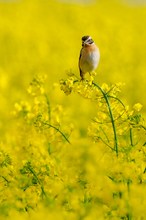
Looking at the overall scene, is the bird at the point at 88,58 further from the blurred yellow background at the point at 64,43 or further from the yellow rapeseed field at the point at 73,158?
the blurred yellow background at the point at 64,43

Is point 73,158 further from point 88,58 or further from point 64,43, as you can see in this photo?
point 64,43

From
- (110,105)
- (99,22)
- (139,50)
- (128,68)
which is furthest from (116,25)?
(110,105)

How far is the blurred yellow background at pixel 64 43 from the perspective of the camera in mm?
13188

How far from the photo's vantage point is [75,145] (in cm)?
656

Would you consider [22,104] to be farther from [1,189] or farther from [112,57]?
[112,57]

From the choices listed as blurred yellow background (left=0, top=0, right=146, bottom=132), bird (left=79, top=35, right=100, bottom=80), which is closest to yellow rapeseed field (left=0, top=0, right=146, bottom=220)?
bird (left=79, top=35, right=100, bottom=80)

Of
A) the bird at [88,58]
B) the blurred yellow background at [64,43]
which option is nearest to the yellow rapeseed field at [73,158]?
the bird at [88,58]

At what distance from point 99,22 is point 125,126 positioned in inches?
531

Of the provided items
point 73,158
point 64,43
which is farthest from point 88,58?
point 64,43

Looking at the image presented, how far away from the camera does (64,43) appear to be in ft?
55.3

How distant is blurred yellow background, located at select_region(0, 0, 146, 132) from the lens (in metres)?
13.2

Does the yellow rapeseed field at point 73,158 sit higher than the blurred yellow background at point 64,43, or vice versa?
the blurred yellow background at point 64,43

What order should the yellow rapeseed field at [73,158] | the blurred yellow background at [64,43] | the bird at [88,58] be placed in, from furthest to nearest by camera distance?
the blurred yellow background at [64,43] < the bird at [88,58] < the yellow rapeseed field at [73,158]

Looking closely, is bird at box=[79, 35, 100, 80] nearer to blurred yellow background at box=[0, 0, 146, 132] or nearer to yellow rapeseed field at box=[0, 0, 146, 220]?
yellow rapeseed field at box=[0, 0, 146, 220]
